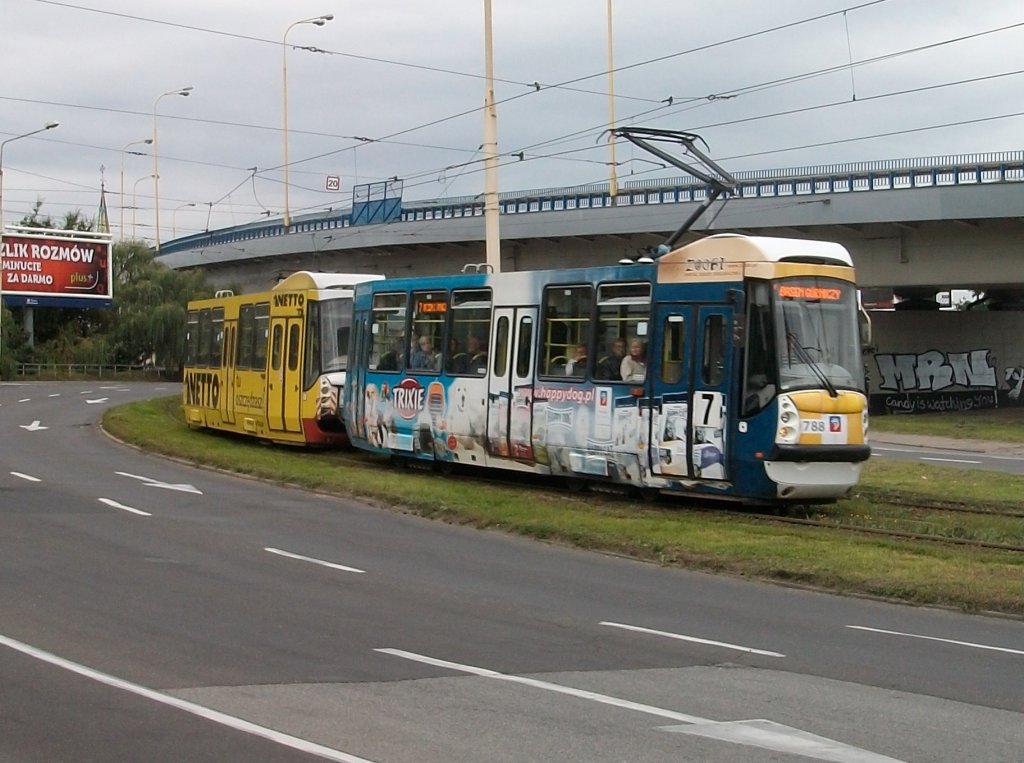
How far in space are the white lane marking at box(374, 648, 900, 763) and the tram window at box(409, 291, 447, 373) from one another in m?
14.4

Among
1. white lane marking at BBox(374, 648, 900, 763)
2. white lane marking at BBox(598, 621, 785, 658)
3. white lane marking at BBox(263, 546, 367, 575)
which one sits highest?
white lane marking at BBox(374, 648, 900, 763)

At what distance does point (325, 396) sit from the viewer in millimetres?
25984

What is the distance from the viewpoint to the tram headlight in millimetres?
16812

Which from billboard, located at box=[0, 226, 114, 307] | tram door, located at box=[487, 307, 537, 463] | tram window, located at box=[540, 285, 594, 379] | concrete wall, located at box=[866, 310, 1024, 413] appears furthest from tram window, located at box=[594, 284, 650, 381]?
billboard, located at box=[0, 226, 114, 307]

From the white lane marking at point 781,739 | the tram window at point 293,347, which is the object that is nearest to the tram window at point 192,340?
the tram window at point 293,347

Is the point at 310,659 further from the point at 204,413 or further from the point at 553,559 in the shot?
the point at 204,413

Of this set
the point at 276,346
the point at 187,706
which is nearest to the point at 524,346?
the point at 276,346

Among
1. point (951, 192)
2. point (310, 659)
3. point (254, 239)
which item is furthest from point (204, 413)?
point (254, 239)

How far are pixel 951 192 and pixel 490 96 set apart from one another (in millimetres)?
13670

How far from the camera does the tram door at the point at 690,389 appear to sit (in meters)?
17.4

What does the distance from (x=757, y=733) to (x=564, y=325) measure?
1297 centimetres

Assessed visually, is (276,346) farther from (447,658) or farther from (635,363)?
(447,658)

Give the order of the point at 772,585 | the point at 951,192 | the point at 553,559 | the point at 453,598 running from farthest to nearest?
the point at 951,192 → the point at 553,559 → the point at 772,585 → the point at 453,598

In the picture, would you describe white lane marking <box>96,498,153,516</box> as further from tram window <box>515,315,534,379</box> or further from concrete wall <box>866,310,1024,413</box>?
concrete wall <box>866,310,1024,413</box>
